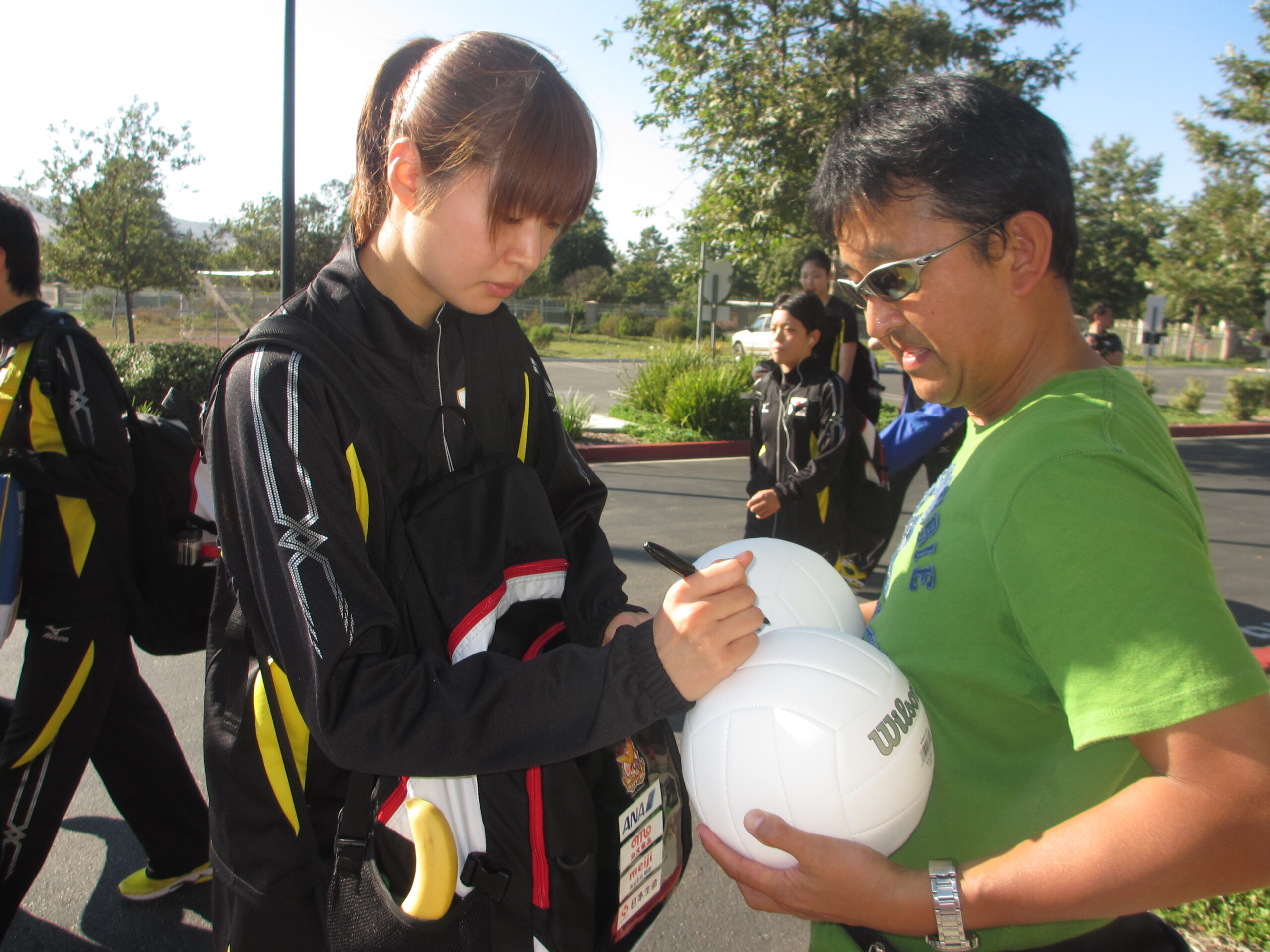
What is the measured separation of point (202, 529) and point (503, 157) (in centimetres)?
183

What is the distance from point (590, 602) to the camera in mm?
1634

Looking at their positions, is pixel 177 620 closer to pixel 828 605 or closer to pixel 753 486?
pixel 828 605

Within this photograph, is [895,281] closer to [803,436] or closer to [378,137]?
[378,137]

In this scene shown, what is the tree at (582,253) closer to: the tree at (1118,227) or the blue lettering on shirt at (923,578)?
the tree at (1118,227)

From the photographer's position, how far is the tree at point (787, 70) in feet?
42.1

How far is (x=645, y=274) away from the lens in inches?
2953

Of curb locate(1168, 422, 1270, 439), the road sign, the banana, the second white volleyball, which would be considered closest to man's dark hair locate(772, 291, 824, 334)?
the second white volleyball

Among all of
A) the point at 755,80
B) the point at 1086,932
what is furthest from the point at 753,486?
the point at 755,80

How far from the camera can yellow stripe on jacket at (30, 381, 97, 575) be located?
257 cm

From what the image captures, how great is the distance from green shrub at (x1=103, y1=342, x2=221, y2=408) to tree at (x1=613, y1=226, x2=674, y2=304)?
2027 inches

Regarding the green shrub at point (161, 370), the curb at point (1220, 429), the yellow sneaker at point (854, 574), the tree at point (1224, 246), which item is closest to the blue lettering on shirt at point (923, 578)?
the yellow sneaker at point (854, 574)

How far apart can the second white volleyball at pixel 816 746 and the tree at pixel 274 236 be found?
2316 centimetres

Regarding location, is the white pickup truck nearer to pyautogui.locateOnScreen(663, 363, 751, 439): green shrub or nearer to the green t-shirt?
pyautogui.locateOnScreen(663, 363, 751, 439): green shrub

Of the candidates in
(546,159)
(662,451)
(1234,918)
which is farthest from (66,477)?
(662,451)
